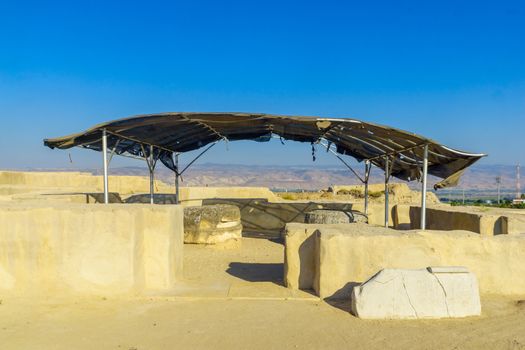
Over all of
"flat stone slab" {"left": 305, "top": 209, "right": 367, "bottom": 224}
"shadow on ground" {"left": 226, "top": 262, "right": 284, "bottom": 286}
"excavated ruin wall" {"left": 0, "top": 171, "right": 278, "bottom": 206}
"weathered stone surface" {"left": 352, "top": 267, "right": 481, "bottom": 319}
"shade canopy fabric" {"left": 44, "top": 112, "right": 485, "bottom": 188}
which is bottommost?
"shadow on ground" {"left": 226, "top": 262, "right": 284, "bottom": 286}

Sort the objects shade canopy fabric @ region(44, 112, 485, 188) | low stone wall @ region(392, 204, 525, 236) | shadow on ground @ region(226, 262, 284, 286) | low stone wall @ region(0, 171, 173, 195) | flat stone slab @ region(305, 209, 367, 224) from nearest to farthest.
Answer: shadow on ground @ region(226, 262, 284, 286) < shade canopy fabric @ region(44, 112, 485, 188) < low stone wall @ region(392, 204, 525, 236) < flat stone slab @ region(305, 209, 367, 224) < low stone wall @ region(0, 171, 173, 195)

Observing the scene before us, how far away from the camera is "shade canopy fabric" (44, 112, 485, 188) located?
30.1ft

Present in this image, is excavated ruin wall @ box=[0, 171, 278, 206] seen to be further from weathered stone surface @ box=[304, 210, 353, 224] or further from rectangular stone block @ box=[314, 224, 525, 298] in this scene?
rectangular stone block @ box=[314, 224, 525, 298]

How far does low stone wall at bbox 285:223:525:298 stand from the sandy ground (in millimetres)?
346

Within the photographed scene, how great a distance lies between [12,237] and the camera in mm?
6707

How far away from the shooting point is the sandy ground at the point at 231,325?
16.6 ft

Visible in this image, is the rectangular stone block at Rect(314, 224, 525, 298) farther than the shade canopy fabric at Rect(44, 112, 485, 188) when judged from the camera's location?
No

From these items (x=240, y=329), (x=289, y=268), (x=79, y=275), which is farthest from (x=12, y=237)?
A: (x=289, y=268)

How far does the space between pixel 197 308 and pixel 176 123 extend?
5.06 m

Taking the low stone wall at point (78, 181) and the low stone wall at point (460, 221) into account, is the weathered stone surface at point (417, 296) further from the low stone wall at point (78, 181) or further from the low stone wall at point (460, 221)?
the low stone wall at point (78, 181)

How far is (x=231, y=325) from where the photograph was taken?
18.6 feet

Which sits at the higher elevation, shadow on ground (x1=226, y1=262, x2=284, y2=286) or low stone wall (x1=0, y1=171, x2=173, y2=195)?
low stone wall (x1=0, y1=171, x2=173, y2=195)

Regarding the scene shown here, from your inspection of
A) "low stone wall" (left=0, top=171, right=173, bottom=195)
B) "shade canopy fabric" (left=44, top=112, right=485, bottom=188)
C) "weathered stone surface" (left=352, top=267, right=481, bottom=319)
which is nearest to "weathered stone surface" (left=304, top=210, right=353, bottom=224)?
"shade canopy fabric" (left=44, top=112, right=485, bottom=188)

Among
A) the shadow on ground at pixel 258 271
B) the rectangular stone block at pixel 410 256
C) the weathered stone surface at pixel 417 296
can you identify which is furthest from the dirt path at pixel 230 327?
the shadow on ground at pixel 258 271
